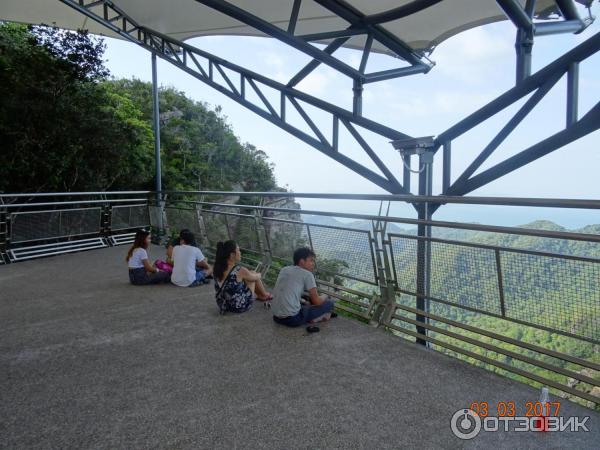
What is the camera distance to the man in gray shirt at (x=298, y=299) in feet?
12.3

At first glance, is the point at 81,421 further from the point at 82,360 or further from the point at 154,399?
the point at 82,360

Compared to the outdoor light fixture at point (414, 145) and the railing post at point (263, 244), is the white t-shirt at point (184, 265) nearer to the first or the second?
the railing post at point (263, 244)

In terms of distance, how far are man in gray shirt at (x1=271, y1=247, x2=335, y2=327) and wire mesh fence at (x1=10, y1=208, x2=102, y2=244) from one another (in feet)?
19.7

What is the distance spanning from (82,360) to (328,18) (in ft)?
20.8

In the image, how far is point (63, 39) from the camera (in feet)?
34.4

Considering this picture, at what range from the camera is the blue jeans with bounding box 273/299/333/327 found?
12.2 feet

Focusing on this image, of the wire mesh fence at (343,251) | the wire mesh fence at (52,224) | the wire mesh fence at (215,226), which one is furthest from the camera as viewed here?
the wire mesh fence at (52,224)

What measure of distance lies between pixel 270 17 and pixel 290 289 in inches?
216

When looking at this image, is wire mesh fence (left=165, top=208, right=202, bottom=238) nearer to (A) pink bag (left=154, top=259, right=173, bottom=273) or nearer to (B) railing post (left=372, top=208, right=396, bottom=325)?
(A) pink bag (left=154, top=259, right=173, bottom=273)

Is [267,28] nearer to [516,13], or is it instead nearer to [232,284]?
[516,13]

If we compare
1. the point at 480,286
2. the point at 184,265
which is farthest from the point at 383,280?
the point at 184,265

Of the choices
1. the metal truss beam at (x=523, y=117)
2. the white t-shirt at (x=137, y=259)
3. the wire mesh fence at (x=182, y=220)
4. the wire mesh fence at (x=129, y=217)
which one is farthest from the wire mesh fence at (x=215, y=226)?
the metal truss beam at (x=523, y=117)

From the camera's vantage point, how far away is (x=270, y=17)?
7078 mm
